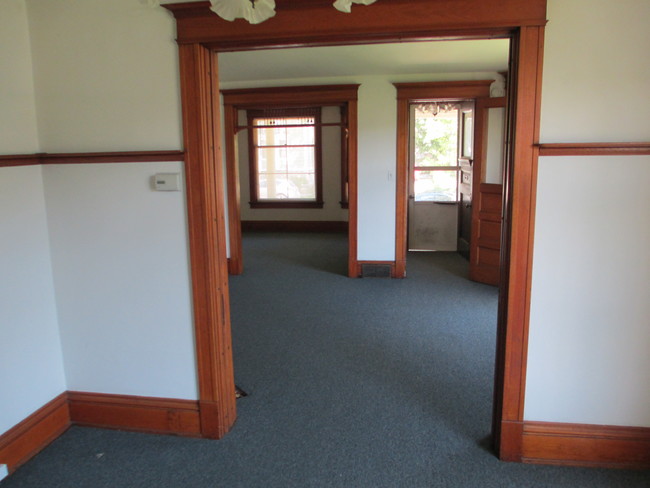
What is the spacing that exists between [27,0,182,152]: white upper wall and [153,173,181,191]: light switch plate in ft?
0.45

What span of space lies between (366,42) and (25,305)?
2083 millimetres

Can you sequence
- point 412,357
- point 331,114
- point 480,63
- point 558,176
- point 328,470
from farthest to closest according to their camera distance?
point 331,114 < point 480,63 < point 412,357 < point 328,470 < point 558,176

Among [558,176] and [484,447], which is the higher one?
[558,176]

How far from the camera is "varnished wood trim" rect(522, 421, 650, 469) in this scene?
7.64 feet

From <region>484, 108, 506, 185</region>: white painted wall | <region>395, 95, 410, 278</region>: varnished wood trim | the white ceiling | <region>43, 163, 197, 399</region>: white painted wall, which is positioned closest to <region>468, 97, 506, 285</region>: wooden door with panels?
<region>484, 108, 506, 185</region>: white painted wall

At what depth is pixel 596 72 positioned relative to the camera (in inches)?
83.5

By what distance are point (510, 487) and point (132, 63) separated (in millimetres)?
2622

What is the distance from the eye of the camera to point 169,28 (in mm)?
2348

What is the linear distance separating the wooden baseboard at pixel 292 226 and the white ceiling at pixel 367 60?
12.8 ft

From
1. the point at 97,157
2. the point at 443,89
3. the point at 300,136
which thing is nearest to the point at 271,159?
the point at 300,136

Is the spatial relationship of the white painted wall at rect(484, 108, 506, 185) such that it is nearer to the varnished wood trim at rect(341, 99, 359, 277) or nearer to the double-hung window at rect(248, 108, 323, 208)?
the varnished wood trim at rect(341, 99, 359, 277)

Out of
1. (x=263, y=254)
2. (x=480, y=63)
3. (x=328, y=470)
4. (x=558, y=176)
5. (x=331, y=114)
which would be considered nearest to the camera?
(x=558, y=176)

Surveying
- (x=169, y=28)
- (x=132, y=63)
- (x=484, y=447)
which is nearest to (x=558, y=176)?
(x=484, y=447)

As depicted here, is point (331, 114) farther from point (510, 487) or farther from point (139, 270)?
point (510, 487)
